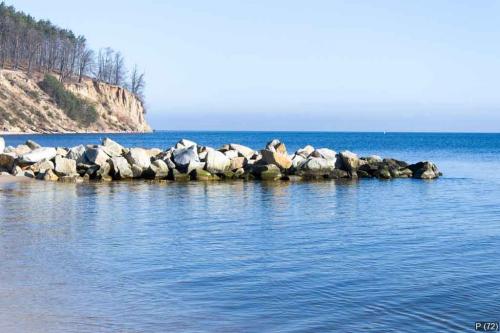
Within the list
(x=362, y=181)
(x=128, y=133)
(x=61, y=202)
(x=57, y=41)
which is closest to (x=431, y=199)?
(x=362, y=181)

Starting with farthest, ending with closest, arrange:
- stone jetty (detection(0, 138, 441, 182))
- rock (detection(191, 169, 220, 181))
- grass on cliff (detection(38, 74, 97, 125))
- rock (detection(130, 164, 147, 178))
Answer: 1. grass on cliff (detection(38, 74, 97, 125))
2. rock (detection(130, 164, 147, 178))
3. stone jetty (detection(0, 138, 441, 182))
4. rock (detection(191, 169, 220, 181))

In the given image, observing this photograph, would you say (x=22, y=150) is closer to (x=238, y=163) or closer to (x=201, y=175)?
(x=201, y=175)

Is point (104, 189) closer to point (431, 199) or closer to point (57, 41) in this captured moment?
point (431, 199)

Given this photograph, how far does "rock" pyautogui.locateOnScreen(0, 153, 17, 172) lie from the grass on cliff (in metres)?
87.2

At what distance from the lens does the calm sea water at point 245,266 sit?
9711 mm

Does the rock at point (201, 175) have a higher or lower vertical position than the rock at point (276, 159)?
lower

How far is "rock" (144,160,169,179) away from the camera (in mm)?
37375

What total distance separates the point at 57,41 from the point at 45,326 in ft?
474

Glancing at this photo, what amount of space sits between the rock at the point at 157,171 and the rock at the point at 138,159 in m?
0.34

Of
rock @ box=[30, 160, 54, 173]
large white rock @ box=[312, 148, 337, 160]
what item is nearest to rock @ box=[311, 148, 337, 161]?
large white rock @ box=[312, 148, 337, 160]

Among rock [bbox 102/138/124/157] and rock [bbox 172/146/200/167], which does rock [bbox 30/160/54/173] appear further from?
rock [bbox 172/146/200/167]

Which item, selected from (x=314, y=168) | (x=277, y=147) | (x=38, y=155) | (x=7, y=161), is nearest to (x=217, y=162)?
(x=314, y=168)

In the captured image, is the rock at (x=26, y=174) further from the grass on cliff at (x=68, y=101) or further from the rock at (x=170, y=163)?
the grass on cliff at (x=68, y=101)

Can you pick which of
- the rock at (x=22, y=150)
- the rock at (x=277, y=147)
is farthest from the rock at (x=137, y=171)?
the rock at (x=277, y=147)
